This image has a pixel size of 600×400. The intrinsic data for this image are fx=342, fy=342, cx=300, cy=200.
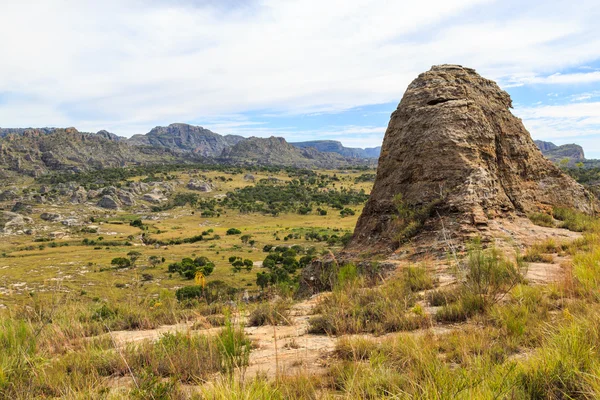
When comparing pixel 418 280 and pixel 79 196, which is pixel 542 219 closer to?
pixel 418 280

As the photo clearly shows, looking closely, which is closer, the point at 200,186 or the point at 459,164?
the point at 459,164

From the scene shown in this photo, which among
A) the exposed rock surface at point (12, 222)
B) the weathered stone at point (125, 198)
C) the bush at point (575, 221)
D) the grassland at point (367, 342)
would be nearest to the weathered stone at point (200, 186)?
the weathered stone at point (125, 198)

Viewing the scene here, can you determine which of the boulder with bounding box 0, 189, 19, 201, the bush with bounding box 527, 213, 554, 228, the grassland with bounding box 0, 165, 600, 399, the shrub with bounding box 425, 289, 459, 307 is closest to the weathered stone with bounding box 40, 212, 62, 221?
the boulder with bounding box 0, 189, 19, 201

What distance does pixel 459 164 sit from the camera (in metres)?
9.88

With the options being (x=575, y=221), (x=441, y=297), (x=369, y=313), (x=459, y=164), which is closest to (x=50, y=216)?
(x=459, y=164)

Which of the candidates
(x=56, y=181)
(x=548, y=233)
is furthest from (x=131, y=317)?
(x=56, y=181)

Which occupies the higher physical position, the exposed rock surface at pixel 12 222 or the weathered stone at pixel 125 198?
the weathered stone at pixel 125 198

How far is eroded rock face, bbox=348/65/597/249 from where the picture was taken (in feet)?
30.8

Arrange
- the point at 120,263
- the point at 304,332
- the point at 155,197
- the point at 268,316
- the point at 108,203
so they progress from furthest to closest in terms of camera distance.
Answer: the point at 155,197 < the point at 108,203 < the point at 120,263 < the point at 268,316 < the point at 304,332

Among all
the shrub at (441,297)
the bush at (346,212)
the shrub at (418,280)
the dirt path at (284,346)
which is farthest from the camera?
the bush at (346,212)

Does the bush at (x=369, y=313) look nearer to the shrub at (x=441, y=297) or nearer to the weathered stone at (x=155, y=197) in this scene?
the shrub at (x=441, y=297)

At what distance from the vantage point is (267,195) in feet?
420

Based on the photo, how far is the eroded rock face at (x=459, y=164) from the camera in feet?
30.8

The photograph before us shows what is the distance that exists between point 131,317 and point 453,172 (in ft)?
28.7
